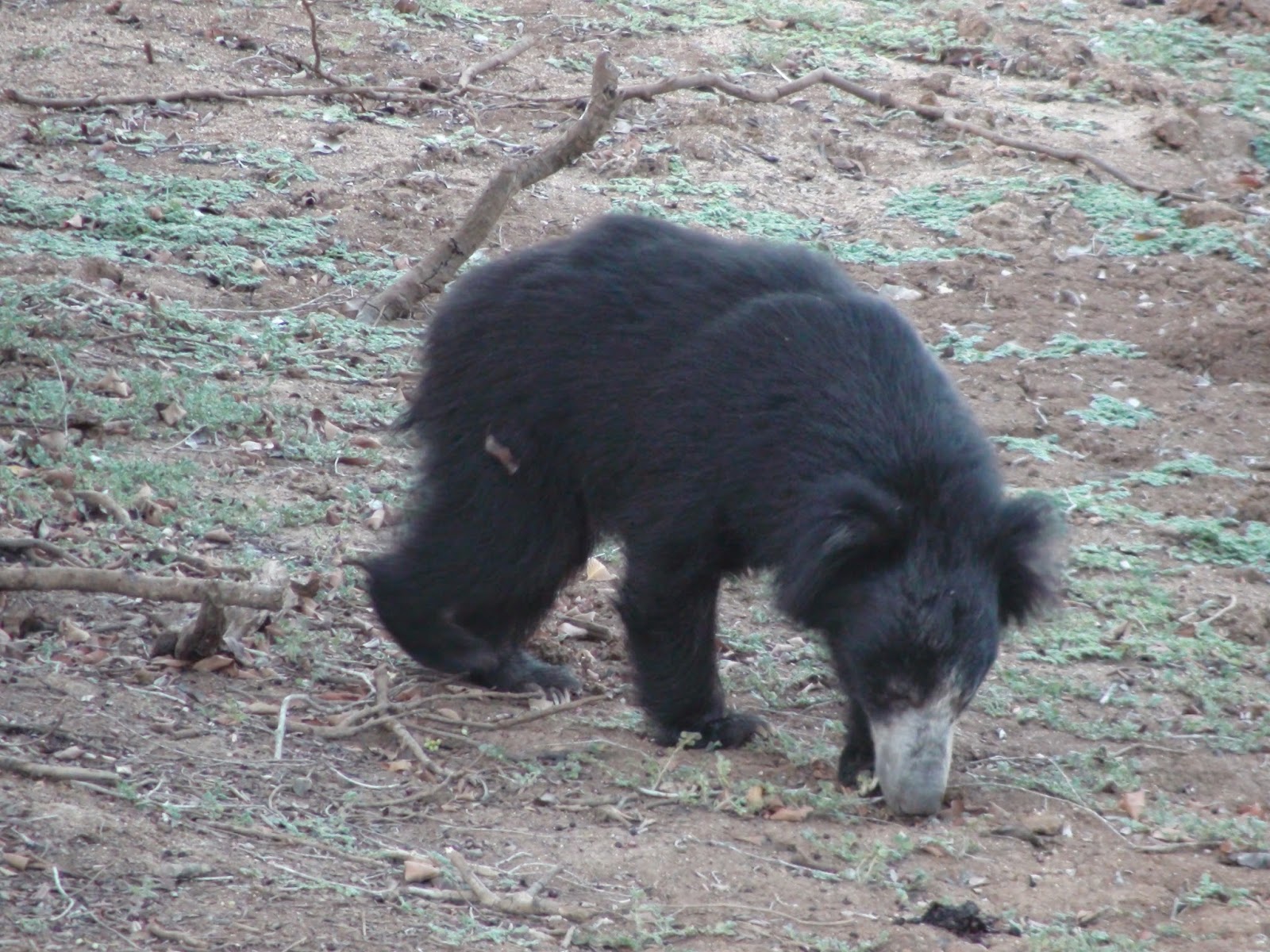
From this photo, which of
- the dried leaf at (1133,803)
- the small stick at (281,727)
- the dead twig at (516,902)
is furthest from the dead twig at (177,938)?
the dried leaf at (1133,803)

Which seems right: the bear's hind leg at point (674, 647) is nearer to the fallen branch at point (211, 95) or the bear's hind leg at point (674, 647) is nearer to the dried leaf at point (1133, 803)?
the dried leaf at point (1133, 803)

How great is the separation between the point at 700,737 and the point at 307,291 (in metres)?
3.35

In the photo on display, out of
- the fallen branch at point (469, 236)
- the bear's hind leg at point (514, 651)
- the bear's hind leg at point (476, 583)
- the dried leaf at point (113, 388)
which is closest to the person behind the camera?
the bear's hind leg at point (476, 583)

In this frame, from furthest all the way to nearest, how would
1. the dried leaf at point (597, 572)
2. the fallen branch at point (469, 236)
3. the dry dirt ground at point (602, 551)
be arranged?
1. the fallen branch at point (469, 236)
2. the dried leaf at point (597, 572)
3. the dry dirt ground at point (602, 551)

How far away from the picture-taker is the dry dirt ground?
326 centimetres

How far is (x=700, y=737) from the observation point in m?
4.15

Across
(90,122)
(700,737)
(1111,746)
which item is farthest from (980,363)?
(90,122)

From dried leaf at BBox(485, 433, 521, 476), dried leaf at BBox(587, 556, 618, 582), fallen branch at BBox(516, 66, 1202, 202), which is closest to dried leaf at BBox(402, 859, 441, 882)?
dried leaf at BBox(485, 433, 521, 476)

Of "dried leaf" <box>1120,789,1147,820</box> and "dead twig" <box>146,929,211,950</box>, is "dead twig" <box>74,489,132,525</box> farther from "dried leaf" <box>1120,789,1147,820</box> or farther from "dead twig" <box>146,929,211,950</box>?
"dried leaf" <box>1120,789,1147,820</box>

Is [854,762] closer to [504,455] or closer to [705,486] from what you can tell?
[705,486]

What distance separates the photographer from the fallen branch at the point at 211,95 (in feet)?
25.9

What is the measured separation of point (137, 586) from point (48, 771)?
614 millimetres

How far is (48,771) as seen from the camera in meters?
3.22

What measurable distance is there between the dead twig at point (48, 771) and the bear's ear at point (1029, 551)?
211 centimetres
